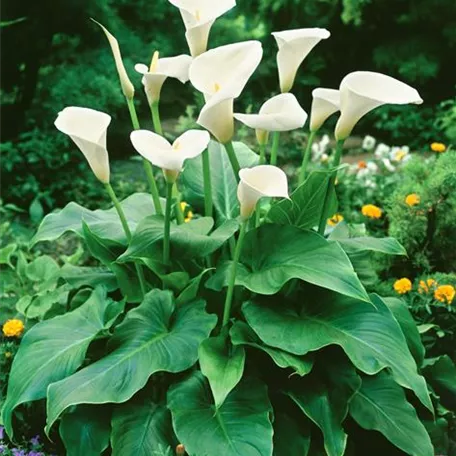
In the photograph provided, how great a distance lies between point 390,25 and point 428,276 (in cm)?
509

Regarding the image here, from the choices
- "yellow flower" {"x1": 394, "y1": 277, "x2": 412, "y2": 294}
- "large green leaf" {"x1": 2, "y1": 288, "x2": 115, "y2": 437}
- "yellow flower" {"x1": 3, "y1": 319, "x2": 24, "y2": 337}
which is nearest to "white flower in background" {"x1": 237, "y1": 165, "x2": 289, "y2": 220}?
"large green leaf" {"x1": 2, "y1": 288, "x2": 115, "y2": 437}

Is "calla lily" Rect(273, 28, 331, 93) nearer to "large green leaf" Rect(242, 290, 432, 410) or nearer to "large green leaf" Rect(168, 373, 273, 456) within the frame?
"large green leaf" Rect(242, 290, 432, 410)

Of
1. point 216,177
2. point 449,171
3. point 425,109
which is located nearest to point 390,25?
point 425,109

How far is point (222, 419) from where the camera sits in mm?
2014

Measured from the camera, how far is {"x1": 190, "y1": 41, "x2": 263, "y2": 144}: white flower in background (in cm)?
193

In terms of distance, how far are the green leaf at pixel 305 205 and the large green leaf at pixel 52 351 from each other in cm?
60

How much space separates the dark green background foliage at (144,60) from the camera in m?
5.21

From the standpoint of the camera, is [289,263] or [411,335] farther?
[411,335]

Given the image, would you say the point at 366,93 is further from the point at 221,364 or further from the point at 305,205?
the point at 221,364

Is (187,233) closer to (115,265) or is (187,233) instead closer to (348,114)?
(115,265)

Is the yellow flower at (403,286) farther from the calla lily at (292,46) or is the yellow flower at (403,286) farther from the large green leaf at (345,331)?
the calla lily at (292,46)

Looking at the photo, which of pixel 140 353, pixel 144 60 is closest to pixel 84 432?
pixel 140 353

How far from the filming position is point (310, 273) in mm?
2023

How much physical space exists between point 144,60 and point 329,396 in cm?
454
